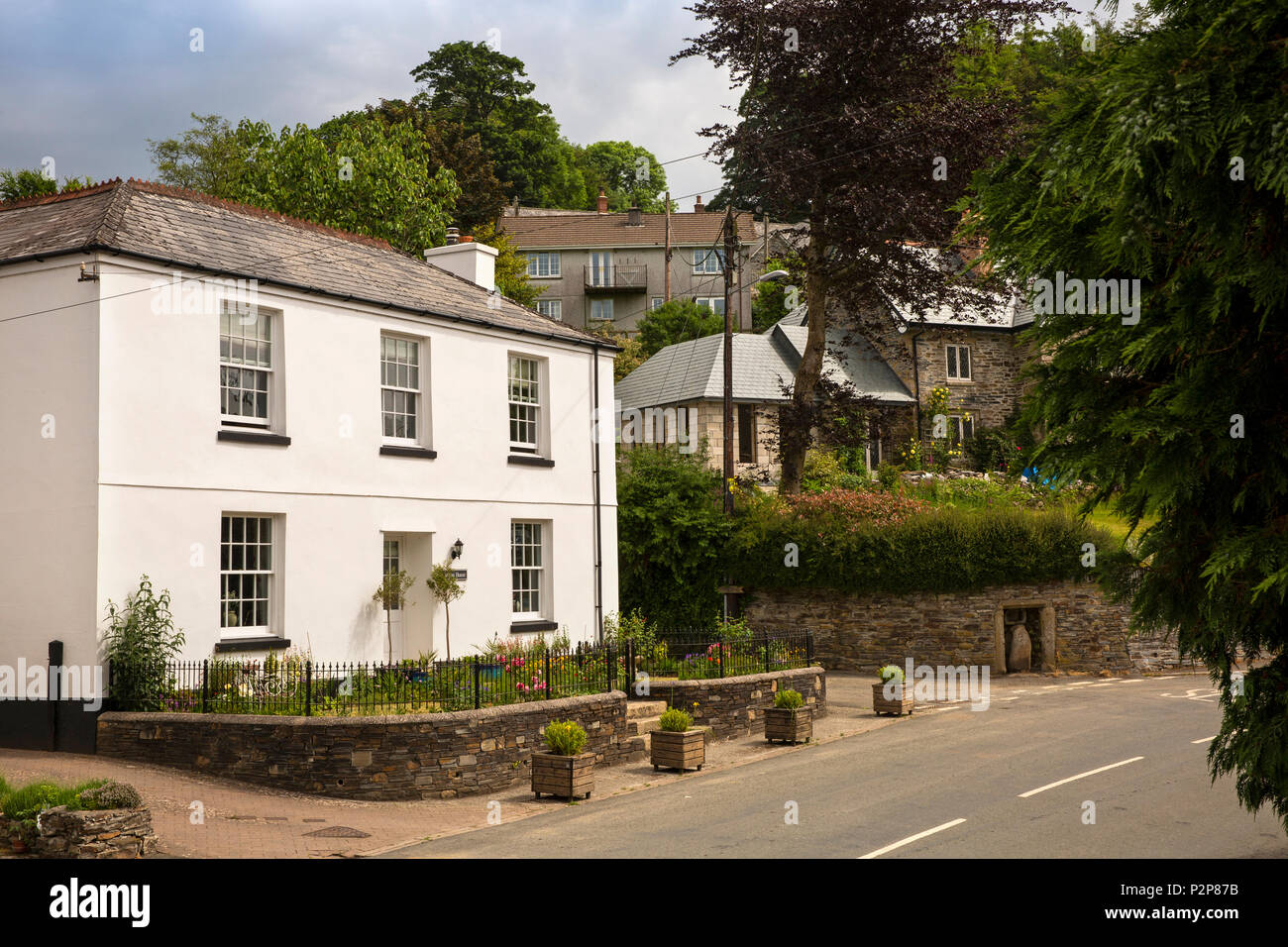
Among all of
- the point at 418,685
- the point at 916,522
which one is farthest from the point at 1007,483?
the point at 418,685

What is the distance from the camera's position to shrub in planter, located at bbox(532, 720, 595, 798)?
14711 mm

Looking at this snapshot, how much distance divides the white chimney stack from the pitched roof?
4183cm

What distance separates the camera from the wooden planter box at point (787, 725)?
19172 mm

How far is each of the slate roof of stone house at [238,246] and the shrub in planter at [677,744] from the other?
8618mm

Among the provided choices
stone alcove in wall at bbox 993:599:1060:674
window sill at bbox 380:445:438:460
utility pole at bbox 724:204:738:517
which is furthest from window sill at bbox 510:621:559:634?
stone alcove in wall at bbox 993:599:1060:674

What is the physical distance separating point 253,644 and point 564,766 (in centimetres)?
560

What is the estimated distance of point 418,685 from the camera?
15773 millimetres

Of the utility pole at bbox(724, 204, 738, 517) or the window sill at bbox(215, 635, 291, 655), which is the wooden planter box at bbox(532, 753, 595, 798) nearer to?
the window sill at bbox(215, 635, 291, 655)

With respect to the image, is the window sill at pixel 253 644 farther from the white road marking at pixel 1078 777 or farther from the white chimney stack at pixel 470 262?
the white road marking at pixel 1078 777

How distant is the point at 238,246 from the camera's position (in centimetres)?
1877

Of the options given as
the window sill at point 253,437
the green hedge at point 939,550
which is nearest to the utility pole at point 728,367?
the green hedge at point 939,550

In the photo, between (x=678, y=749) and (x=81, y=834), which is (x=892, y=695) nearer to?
(x=678, y=749)

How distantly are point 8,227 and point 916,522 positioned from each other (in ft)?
70.0
